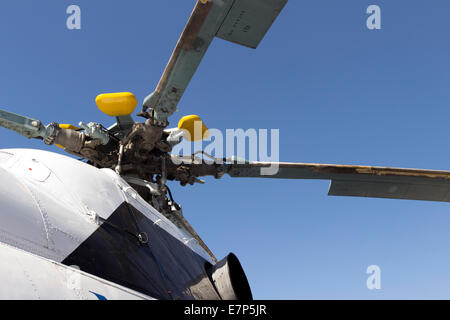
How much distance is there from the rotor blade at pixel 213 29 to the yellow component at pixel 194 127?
0.33m

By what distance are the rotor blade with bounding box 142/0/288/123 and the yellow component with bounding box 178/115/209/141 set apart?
0.33 meters

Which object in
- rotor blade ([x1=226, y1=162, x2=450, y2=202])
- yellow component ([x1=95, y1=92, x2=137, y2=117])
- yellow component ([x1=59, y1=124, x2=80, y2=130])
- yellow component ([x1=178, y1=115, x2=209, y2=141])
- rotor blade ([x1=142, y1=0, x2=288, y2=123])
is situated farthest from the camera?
rotor blade ([x1=226, y1=162, x2=450, y2=202])

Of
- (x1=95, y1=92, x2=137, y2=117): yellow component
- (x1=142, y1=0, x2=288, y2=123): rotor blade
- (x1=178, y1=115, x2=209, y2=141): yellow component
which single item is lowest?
(x1=178, y1=115, x2=209, y2=141): yellow component

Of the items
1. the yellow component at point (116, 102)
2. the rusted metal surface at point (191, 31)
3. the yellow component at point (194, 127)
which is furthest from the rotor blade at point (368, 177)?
the rusted metal surface at point (191, 31)

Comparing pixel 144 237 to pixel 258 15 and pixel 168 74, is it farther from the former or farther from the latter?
pixel 258 15

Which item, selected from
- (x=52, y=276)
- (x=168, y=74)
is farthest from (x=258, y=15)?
(x=52, y=276)

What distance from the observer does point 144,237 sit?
12.6 ft

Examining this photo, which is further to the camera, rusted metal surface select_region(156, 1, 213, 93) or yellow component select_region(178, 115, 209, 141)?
yellow component select_region(178, 115, 209, 141)

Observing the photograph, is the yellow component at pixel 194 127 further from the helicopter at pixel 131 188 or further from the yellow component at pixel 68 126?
the yellow component at pixel 68 126

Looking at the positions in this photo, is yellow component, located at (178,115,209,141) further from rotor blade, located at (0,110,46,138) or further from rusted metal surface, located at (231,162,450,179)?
rotor blade, located at (0,110,46,138)

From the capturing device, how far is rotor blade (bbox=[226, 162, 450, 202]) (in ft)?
19.9

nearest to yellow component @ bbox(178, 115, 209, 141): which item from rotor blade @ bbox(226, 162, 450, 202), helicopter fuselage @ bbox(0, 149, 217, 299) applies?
helicopter fuselage @ bbox(0, 149, 217, 299)

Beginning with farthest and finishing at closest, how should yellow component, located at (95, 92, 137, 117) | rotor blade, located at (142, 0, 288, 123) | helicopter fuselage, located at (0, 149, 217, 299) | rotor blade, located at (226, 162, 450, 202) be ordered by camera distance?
rotor blade, located at (226, 162, 450, 202)
yellow component, located at (95, 92, 137, 117)
rotor blade, located at (142, 0, 288, 123)
helicopter fuselage, located at (0, 149, 217, 299)
